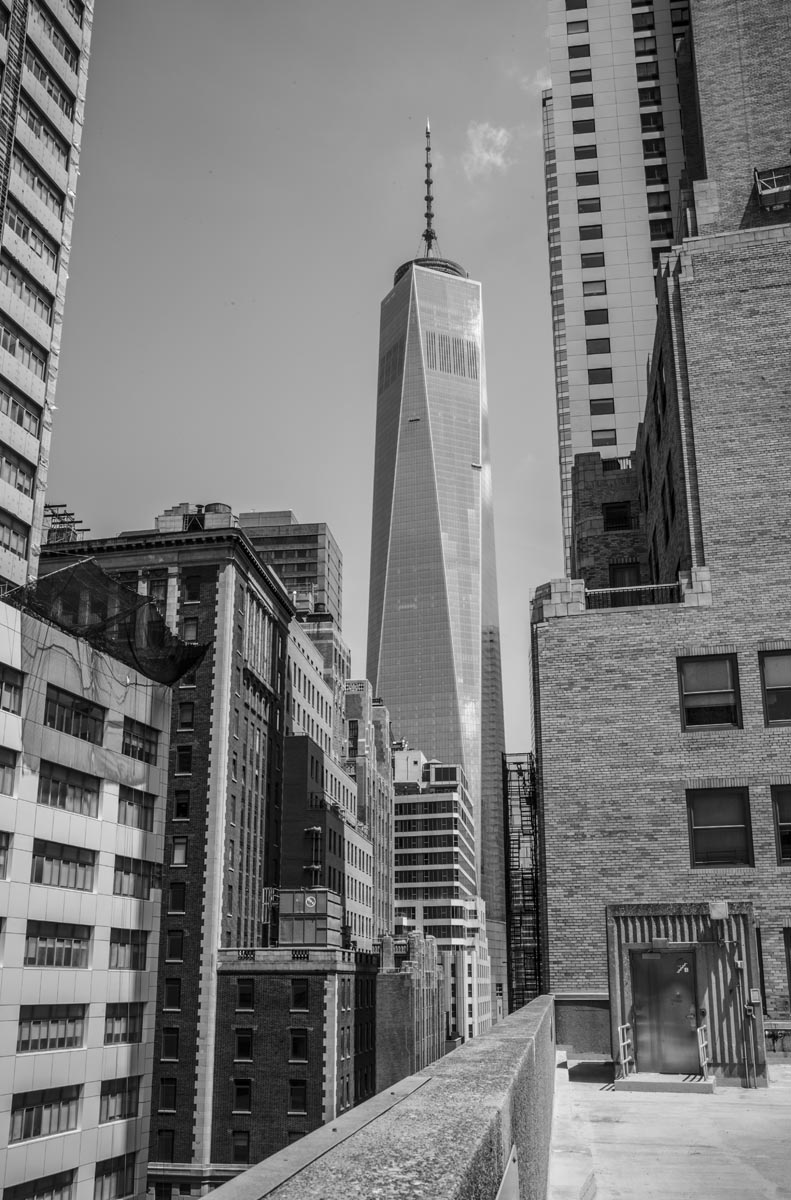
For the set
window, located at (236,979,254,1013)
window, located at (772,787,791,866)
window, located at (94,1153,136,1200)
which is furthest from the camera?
window, located at (236,979,254,1013)

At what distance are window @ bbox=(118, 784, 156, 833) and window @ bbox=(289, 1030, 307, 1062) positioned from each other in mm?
23458

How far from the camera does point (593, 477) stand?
49938 mm

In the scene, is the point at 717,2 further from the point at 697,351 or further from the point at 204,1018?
the point at 204,1018

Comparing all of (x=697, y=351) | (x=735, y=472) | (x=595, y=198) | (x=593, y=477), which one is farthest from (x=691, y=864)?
(x=595, y=198)

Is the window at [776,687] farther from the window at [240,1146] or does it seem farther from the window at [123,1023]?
the window at [240,1146]

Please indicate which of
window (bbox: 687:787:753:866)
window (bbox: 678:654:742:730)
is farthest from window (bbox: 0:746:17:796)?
window (bbox: 687:787:753:866)

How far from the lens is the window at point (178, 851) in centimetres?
7956

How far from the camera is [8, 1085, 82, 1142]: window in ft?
156

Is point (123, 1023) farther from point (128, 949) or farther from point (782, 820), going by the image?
point (782, 820)

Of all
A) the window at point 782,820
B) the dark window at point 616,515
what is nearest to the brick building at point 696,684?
the window at point 782,820

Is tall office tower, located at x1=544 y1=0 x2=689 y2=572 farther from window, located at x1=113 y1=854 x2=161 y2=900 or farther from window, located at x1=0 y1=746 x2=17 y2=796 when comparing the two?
window, located at x1=0 y1=746 x2=17 y2=796

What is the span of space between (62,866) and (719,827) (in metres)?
34.7

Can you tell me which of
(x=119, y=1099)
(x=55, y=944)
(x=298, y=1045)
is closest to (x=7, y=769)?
(x=55, y=944)

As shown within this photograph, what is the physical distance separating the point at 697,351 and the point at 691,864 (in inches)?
615
